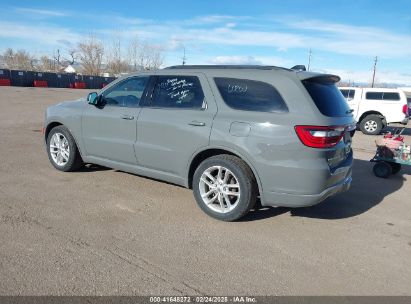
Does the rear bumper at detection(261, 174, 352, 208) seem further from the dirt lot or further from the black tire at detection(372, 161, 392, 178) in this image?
the black tire at detection(372, 161, 392, 178)

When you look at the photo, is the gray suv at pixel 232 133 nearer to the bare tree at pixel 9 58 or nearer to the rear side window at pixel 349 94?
the rear side window at pixel 349 94

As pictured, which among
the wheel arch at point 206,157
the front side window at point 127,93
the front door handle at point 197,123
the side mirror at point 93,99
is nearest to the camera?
the wheel arch at point 206,157

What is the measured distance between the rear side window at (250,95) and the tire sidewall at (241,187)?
65 cm

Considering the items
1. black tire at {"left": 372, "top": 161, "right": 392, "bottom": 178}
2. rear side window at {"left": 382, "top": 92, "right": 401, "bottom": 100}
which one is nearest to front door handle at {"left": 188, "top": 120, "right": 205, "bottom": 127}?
black tire at {"left": 372, "top": 161, "right": 392, "bottom": 178}

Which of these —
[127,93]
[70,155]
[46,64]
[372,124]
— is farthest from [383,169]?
[46,64]

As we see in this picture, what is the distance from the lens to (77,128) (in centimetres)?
572

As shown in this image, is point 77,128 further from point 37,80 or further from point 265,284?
point 37,80

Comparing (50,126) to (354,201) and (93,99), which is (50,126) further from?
(354,201)

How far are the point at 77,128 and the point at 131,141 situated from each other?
1.16 meters

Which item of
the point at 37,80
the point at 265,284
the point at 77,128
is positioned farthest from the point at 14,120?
the point at 37,80

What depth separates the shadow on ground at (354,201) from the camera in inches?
189

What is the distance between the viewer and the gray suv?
3.96 m

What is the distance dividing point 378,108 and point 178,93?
41.6ft

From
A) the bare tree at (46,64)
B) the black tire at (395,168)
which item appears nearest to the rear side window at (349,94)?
the black tire at (395,168)
